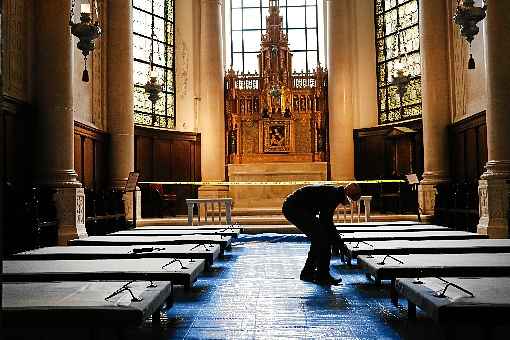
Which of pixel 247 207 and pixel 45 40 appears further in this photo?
pixel 247 207

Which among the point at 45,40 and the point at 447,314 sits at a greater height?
the point at 45,40

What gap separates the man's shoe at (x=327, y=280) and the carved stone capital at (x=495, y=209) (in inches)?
183

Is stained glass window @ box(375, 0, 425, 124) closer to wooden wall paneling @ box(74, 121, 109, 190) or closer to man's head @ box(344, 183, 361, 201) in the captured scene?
wooden wall paneling @ box(74, 121, 109, 190)

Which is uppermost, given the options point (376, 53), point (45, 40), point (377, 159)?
point (376, 53)

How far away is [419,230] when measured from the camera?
8547mm

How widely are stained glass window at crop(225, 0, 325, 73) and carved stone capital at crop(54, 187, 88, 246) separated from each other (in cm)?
1025

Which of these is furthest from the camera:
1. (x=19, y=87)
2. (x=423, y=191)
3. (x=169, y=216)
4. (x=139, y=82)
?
(x=139, y=82)

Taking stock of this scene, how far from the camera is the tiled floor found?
13.1 ft

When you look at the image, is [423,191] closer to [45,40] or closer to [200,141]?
[200,141]

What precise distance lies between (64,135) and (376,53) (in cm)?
1062

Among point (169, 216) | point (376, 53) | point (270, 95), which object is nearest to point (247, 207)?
point (169, 216)

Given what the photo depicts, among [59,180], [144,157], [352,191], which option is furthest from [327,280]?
[144,157]

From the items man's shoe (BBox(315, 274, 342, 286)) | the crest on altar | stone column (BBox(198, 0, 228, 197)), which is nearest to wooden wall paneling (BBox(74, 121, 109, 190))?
stone column (BBox(198, 0, 228, 197))

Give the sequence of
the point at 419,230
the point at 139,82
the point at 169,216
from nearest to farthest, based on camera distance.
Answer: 1. the point at 419,230
2. the point at 169,216
3. the point at 139,82
